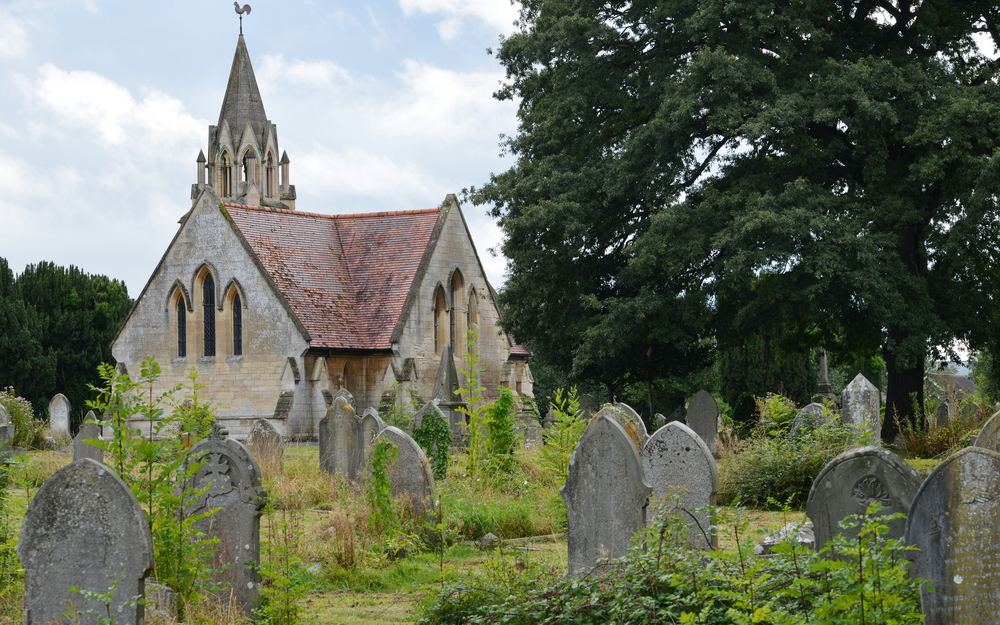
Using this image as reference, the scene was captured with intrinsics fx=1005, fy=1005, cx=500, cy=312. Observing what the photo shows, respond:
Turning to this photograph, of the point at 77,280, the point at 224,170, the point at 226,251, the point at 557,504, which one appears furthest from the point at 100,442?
the point at 77,280

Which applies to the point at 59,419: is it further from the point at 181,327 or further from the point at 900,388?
the point at 900,388

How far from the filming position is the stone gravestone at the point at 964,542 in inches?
233

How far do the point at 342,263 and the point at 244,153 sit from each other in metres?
11.3

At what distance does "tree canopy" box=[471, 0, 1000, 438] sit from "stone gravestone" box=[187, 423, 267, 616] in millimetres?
13932

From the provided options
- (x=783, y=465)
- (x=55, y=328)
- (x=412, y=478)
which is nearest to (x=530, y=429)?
(x=783, y=465)

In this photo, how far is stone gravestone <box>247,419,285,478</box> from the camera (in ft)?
54.1

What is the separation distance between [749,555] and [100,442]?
4985mm

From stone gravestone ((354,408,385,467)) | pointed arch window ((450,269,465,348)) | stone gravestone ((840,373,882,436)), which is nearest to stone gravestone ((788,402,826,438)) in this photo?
stone gravestone ((840,373,882,436))

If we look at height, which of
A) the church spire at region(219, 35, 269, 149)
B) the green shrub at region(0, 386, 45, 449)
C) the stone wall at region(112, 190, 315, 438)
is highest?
the church spire at region(219, 35, 269, 149)

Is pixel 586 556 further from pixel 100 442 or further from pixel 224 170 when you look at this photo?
pixel 224 170

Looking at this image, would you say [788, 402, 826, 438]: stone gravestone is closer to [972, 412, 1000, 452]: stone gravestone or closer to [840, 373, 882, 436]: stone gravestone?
[840, 373, 882, 436]: stone gravestone

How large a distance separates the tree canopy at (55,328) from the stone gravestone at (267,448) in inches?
1013

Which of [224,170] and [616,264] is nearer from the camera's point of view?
[616,264]

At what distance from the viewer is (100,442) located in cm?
720
